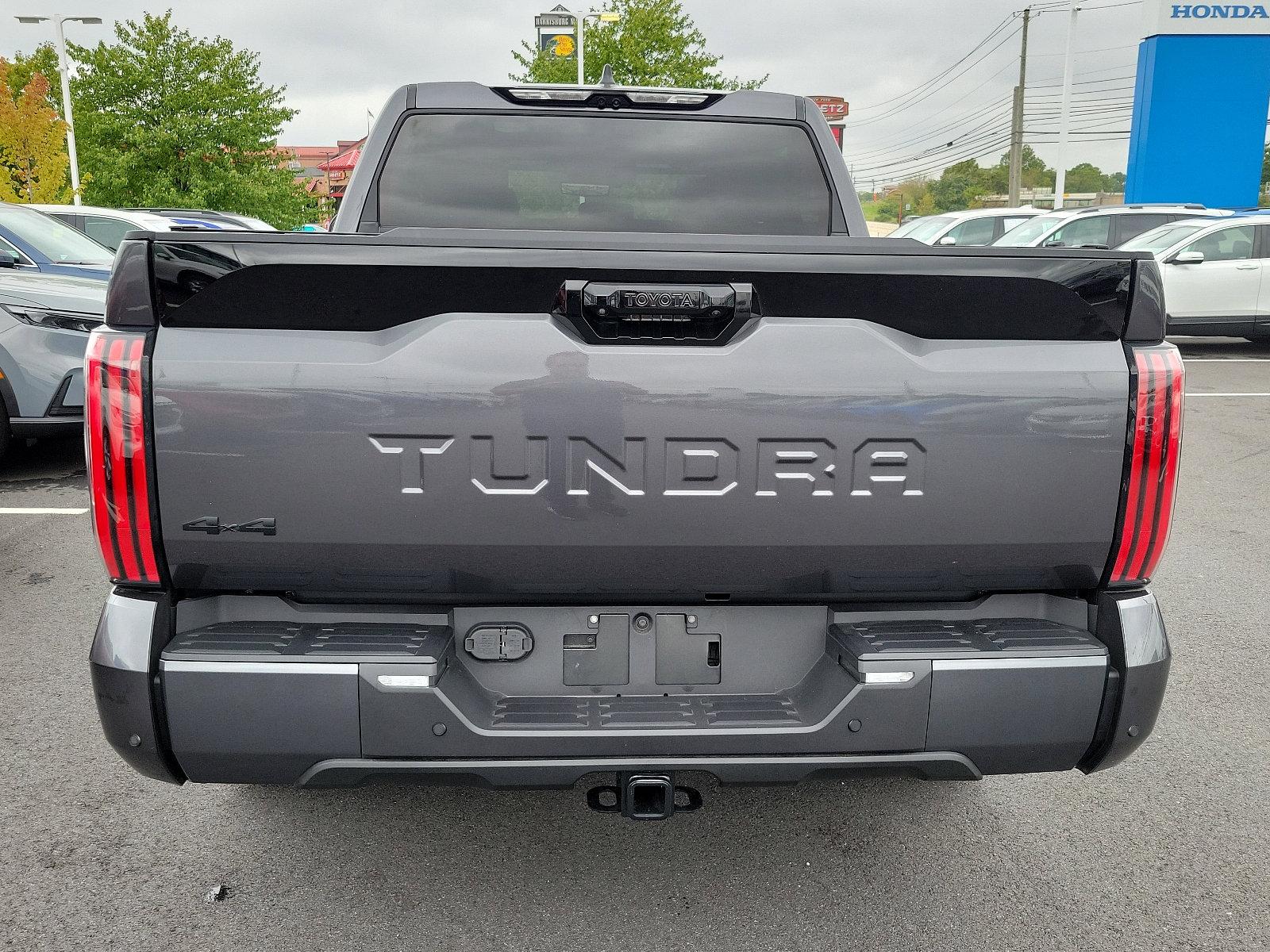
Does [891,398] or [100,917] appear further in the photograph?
[100,917]

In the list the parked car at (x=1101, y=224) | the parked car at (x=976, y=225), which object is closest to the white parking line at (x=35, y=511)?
the parked car at (x=1101, y=224)

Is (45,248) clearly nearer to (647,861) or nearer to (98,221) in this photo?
(98,221)

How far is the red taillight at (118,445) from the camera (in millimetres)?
2000

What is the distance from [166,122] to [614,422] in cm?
3423

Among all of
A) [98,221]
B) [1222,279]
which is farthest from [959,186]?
[98,221]

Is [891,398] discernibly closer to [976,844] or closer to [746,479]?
[746,479]

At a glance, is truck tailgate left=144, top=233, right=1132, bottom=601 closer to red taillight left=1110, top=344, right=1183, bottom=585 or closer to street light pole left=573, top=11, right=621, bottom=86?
red taillight left=1110, top=344, right=1183, bottom=585

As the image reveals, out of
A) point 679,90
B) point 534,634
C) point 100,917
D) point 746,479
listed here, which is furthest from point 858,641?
point 679,90

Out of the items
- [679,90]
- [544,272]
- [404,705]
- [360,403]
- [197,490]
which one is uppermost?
[679,90]

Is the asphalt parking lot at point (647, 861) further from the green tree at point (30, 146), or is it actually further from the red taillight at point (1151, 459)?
the green tree at point (30, 146)

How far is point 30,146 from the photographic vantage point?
18328 millimetres

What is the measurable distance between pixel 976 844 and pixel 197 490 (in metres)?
2.29

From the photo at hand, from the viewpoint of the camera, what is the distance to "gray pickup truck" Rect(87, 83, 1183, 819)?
79.8 inches

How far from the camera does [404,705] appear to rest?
2.11m
